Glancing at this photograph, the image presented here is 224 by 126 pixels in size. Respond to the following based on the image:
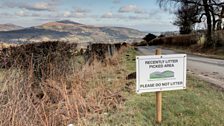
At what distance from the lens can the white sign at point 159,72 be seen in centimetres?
556

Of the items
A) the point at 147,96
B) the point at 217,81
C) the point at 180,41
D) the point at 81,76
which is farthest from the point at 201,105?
the point at 180,41

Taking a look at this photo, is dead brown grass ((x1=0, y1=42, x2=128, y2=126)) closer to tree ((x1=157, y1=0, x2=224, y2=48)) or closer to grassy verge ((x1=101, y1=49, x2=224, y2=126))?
grassy verge ((x1=101, y1=49, x2=224, y2=126))

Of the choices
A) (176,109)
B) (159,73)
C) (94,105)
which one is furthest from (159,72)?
(94,105)

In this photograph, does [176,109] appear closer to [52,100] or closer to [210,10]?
[52,100]

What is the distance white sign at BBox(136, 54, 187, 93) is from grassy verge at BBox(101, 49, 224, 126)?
0.76 meters

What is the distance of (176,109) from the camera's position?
6.89 meters

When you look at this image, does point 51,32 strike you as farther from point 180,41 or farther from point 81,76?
point 180,41

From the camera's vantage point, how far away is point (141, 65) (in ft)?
18.2

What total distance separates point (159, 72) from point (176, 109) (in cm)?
160

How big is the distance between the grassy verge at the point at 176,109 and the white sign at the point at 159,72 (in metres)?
0.76

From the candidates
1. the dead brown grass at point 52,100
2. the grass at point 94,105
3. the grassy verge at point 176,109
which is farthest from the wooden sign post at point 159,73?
the dead brown grass at point 52,100

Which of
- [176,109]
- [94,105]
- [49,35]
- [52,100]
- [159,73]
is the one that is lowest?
[176,109]

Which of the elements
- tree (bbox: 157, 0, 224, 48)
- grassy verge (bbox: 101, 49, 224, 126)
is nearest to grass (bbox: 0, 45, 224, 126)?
grassy verge (bbox: 101, 49, 224, 126)

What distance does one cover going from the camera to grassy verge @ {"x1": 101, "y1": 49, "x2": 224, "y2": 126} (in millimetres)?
6066
